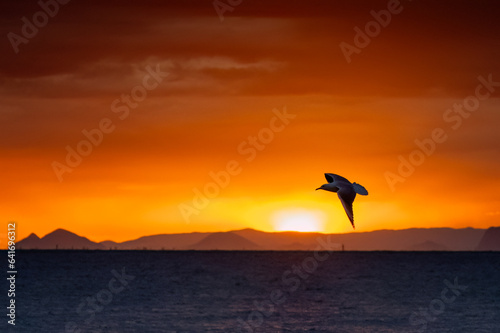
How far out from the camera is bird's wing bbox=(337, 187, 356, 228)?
9.06 meters

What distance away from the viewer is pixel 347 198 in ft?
30.6

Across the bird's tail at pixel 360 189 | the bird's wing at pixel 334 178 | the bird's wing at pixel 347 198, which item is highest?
the bird's wing at pixel 334 178

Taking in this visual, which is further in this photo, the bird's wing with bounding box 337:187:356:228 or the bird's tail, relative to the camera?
the bird's tail

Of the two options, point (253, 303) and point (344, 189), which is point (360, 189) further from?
point (253, 303)

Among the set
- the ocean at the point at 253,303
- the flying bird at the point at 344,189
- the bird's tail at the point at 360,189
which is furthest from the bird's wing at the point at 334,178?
the ocean at the point at 253,303

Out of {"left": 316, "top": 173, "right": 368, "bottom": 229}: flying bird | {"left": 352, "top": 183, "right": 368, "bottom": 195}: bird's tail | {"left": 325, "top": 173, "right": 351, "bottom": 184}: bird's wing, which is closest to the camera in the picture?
{"left": 316, "top": 173, "right": 368, "bottom": 229}: flying bird

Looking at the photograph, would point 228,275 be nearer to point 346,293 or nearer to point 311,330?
point 346,293

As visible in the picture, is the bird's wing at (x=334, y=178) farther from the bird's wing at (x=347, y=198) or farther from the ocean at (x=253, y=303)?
the ocean at (x=253, y=303)

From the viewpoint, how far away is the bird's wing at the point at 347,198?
9.06 metres

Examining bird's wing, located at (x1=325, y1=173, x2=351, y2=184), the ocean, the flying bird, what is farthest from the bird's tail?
the ocean

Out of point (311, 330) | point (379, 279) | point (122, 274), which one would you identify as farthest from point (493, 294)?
point (122, 274)

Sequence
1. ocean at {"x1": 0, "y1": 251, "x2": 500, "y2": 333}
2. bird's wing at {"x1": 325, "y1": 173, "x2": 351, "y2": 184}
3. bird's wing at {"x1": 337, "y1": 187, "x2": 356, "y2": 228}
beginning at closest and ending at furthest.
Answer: bird's wing at {"x1": 337, "y1": 187, "x2": 356, "y2": 228} < bird's wing at {"x1": 325, "y1": 173, "x2": 351, "y2": 184} < ocean at {"x1": 0, "y1": 251, "x2": 500, "y2": 333}

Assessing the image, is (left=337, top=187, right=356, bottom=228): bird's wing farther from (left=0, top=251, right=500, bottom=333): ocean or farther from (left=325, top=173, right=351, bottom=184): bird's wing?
(left=0, top=251, right=500, bottom=333): ocean

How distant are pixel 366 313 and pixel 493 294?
3149 centimetres
